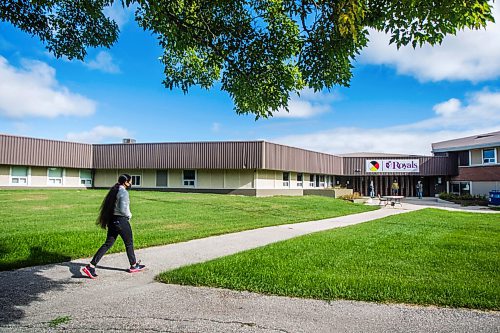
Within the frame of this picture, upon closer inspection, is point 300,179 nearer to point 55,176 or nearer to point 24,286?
point 55,176

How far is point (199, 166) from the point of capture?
101 ft

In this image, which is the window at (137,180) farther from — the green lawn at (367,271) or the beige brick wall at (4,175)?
the green lawn at (367,271)

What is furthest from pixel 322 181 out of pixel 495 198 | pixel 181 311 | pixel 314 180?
pixel 181 311

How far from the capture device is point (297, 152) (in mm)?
34156

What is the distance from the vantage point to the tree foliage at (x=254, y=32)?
14.9 feet

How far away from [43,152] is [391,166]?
34.6 meters

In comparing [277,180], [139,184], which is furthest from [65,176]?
[277,180]

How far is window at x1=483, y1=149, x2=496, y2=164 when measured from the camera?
33838mm

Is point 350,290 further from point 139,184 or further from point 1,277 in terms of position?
point 139,184

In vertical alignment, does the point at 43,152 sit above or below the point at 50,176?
above

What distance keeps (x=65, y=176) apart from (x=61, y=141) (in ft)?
10.8

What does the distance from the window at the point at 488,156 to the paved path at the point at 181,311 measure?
34.6m

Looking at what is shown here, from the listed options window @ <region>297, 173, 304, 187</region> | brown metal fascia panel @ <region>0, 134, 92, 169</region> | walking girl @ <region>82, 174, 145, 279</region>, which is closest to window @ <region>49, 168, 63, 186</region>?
brown metal fascia panel @ <region>0, 134, 92, 169</region>

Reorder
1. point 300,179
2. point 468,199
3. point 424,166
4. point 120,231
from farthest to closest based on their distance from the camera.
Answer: point 424,166
point 300,179
point 468,199
point 120,231
